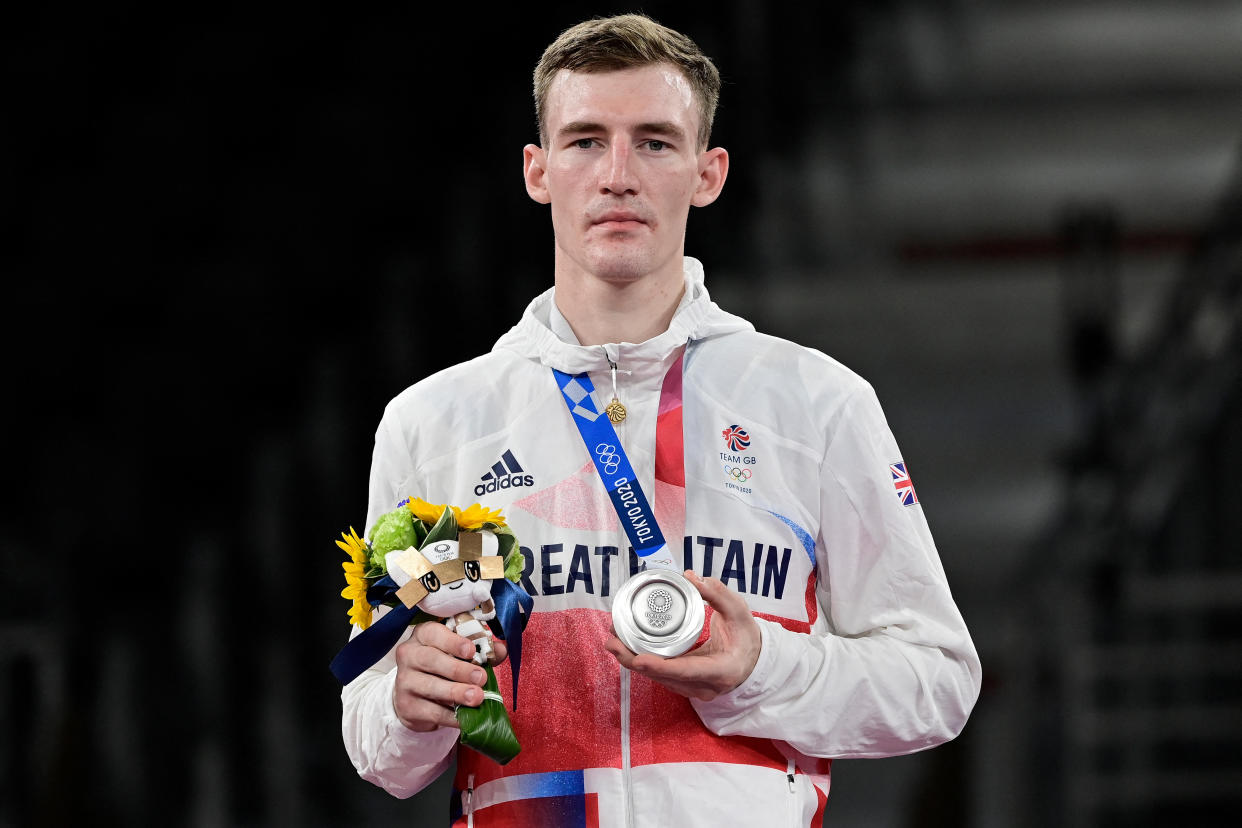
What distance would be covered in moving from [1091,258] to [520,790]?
22.9 ft

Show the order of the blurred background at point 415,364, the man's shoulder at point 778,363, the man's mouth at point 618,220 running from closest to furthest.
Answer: the man's mouth at point 618,220, the man's shoulder at point 778,363, the blurred background at point 415,364

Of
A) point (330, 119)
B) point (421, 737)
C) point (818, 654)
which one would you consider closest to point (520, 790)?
point (421, 737)

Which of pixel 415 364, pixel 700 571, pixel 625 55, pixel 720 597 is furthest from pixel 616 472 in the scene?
pixel 415 364

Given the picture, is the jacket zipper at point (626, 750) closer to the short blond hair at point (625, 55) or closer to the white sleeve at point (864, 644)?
the white sleeve at point (864, 644)

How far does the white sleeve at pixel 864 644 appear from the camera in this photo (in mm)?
2379

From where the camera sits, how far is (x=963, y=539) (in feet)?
31.9

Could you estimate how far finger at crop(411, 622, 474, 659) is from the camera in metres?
2.21

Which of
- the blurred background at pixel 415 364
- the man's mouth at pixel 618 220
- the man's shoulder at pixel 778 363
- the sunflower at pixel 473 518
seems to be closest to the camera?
the sunflower at pixel 473 518

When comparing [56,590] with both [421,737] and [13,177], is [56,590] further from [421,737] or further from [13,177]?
[421,737]

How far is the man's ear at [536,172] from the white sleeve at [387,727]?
398 millimetres

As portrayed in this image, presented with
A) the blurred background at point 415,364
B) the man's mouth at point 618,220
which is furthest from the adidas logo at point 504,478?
the blurred background at point 415,364

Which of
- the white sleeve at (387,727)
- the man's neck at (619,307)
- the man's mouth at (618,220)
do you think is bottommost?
the white sleeve at (387,727)

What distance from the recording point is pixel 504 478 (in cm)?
256

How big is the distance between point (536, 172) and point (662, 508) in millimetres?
543
